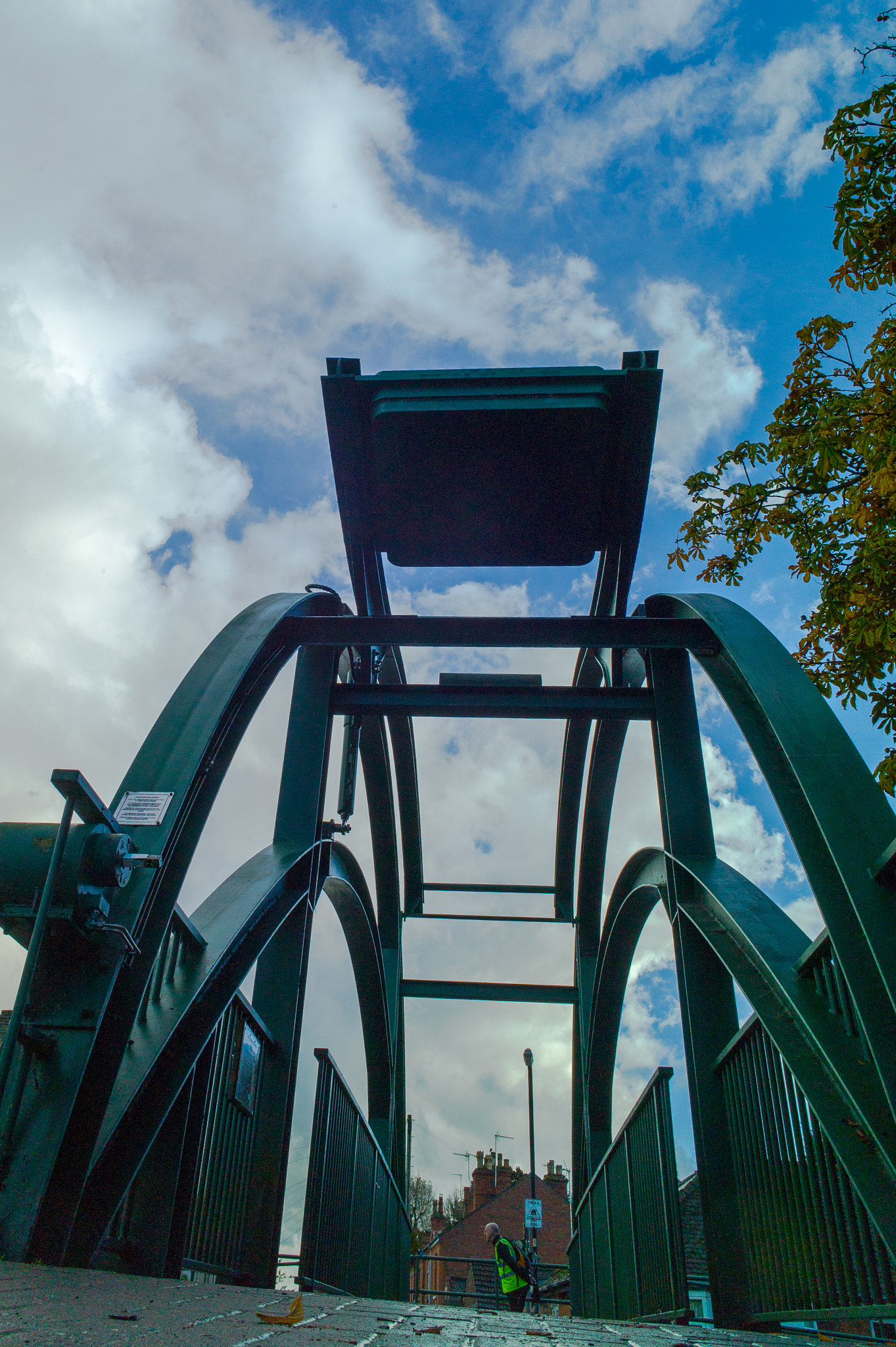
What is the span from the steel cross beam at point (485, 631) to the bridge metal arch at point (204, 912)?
239mm

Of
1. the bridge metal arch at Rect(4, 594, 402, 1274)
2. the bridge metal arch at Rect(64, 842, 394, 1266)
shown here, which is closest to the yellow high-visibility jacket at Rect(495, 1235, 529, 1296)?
the bridge metal arch at Rect(4, 594, 402, 1274)

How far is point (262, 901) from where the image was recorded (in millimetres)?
4852

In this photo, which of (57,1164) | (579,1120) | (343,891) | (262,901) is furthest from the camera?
(579,1120)

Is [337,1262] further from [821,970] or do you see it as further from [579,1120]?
[579,1120]

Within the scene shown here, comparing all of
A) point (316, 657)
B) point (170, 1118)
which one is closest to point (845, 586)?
point (316, 657)

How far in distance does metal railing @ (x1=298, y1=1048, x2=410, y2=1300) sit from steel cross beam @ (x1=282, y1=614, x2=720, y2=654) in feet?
8.54

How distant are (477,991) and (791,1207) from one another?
26.0ft

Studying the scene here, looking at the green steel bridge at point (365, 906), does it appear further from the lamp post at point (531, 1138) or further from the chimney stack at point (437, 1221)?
the chimney stack at point (437, 1221)

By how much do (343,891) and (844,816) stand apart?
546cm

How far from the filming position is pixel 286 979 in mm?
5477

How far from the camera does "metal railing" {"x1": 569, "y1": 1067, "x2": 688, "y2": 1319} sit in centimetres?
449

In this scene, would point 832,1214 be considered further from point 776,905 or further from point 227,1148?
point 227,1148

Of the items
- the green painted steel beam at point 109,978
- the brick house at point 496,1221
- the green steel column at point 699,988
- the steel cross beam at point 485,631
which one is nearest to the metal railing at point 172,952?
the green painted steel beam at point 109,978

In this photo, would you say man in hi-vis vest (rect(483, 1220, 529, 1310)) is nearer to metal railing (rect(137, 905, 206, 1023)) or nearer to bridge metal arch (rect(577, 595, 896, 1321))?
bridge metal arch (rect(577, 595, 896, 1321))
